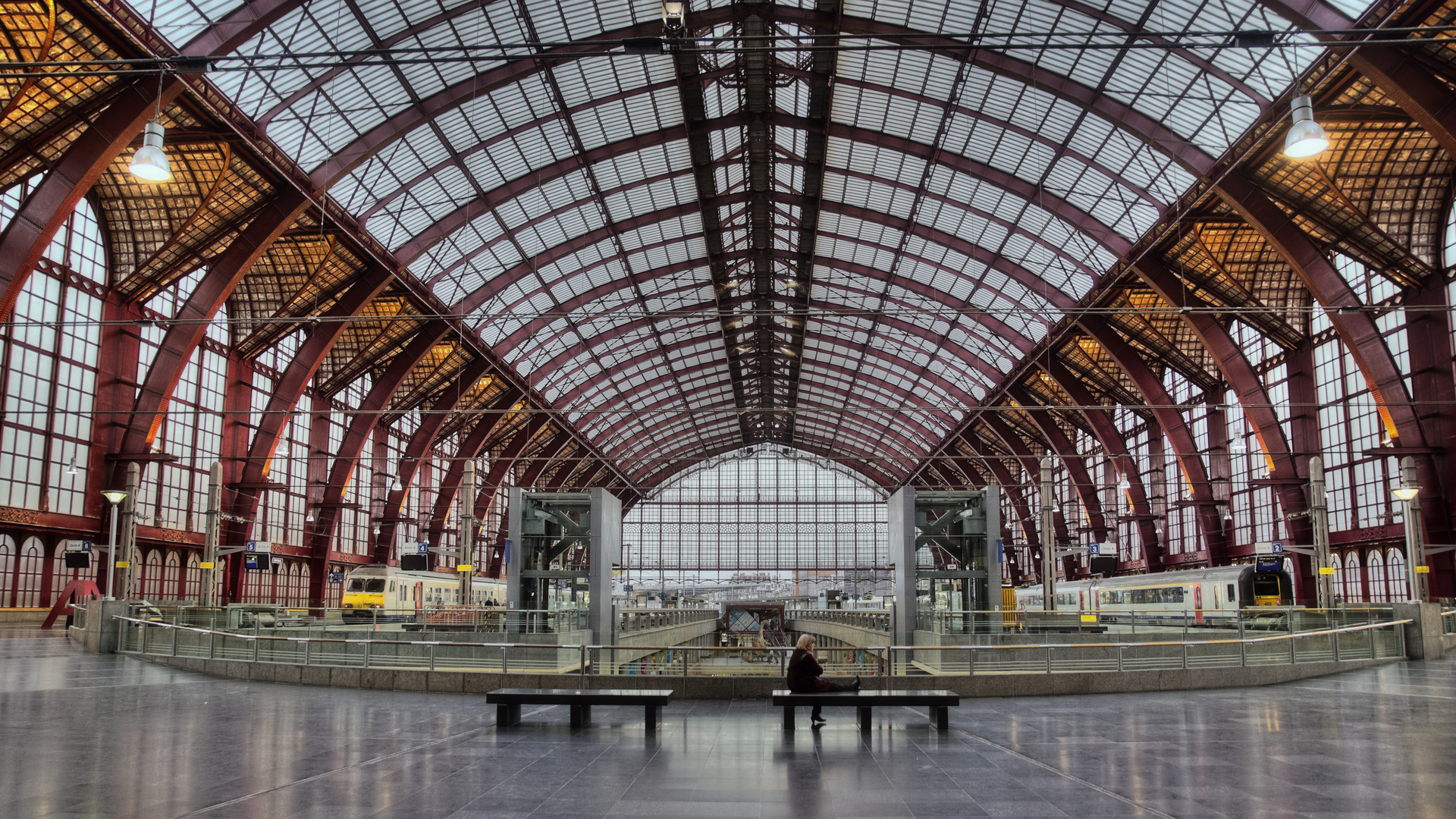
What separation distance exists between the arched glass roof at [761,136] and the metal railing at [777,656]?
39.2 feet

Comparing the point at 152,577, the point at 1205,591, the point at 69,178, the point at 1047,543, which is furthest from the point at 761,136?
the point at 152,577

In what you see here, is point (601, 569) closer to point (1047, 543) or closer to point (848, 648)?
point (848, 648)

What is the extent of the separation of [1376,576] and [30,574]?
50308mm

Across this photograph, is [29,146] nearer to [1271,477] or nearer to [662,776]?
[662,776]

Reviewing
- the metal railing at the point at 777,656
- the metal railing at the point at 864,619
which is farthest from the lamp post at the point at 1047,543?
the metal railing at the point at 777,656

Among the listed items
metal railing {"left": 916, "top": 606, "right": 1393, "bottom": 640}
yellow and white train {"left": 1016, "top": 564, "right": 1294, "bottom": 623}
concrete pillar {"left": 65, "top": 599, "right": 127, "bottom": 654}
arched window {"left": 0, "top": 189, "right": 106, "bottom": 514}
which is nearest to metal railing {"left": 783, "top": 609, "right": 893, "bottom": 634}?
yellow and white train {"left": 1016, "top": 564, "right": 1294, "bottom": 623}

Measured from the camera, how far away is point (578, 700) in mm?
12266

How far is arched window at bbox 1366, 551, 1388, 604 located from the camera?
1585 inches

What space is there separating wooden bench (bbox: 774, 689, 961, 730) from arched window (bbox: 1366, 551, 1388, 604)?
118 feet

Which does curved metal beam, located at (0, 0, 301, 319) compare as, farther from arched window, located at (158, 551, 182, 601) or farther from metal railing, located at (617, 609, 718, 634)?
metal railing, located at (617, 609, 718, 634)

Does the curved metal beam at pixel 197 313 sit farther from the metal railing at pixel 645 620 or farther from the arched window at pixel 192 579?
the metal railing at pixel 645 620

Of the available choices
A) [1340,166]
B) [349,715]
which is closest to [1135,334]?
[1340,166]

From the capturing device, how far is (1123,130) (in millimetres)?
31734

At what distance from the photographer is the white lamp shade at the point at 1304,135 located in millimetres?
12695
